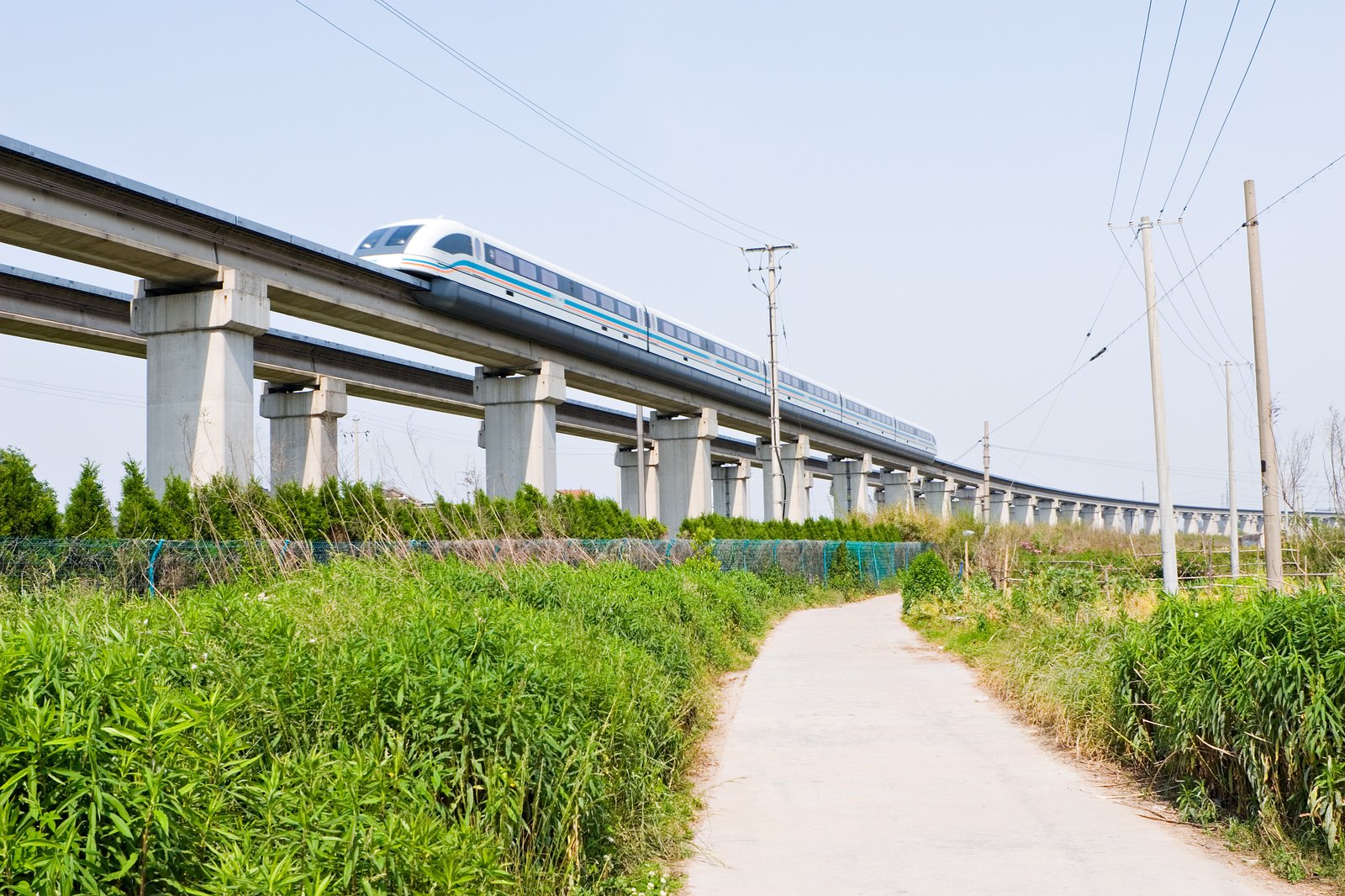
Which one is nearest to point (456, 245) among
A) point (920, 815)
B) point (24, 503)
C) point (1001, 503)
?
point (24, 503)

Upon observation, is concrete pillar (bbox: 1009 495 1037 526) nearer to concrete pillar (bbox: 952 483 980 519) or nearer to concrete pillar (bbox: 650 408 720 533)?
concrete pillar (bbox: 952 483 980 519)

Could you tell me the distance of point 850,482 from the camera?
7081 centimetres

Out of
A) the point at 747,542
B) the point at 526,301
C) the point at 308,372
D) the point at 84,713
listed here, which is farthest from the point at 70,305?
the point at 84,713

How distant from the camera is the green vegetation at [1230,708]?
5.81 metres

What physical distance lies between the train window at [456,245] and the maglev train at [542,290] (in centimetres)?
2

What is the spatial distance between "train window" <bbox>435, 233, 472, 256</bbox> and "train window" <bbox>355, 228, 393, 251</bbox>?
1601mm

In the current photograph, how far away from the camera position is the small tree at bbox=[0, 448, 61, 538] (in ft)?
39.0

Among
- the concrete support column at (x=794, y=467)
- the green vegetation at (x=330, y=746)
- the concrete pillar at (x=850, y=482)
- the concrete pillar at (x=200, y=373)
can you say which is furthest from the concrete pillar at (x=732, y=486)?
the green vegetation at (x=330, y=746)

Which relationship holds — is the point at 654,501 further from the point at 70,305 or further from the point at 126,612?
the point at 126,612

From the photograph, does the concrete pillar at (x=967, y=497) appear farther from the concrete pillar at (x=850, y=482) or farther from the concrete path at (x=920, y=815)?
the concrete path at (x=920, y=815)

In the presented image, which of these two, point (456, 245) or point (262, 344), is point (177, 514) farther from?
point (262, 344)

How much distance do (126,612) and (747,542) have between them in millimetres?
22226

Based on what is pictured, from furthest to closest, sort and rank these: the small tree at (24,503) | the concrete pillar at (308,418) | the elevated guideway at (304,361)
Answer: the concrete pillar at (308,418) < the elevated guideway at (304,361) < the small tree at (24,503)

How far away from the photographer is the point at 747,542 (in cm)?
2845
